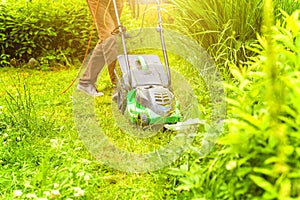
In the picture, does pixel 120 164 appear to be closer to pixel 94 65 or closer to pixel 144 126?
pixel 144 126

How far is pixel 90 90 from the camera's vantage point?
439 centimetres

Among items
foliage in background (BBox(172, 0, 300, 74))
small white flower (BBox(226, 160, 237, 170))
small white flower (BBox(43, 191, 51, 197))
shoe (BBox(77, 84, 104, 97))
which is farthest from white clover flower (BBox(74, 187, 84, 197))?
shoe (BBox(77, 84, 104, 97))

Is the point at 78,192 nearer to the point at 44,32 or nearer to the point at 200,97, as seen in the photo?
the point at 200,97

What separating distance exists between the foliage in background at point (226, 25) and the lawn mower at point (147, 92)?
1.58 feet

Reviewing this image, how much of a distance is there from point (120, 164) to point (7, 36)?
9.95ft

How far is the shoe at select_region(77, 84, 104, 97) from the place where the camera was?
172 inches

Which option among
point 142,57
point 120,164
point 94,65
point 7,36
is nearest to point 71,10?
point 7,36

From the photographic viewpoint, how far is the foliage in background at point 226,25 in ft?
12.4

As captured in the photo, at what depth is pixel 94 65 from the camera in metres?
4.36

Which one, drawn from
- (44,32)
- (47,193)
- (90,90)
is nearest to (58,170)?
(47,193)

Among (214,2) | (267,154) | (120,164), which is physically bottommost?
(120,164)

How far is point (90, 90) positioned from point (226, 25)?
4.53 feet

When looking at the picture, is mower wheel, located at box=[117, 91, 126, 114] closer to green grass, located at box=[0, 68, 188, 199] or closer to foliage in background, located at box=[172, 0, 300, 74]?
green grass, located at box=[0, 68, 188, 199]

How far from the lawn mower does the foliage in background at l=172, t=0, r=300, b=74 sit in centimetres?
48
